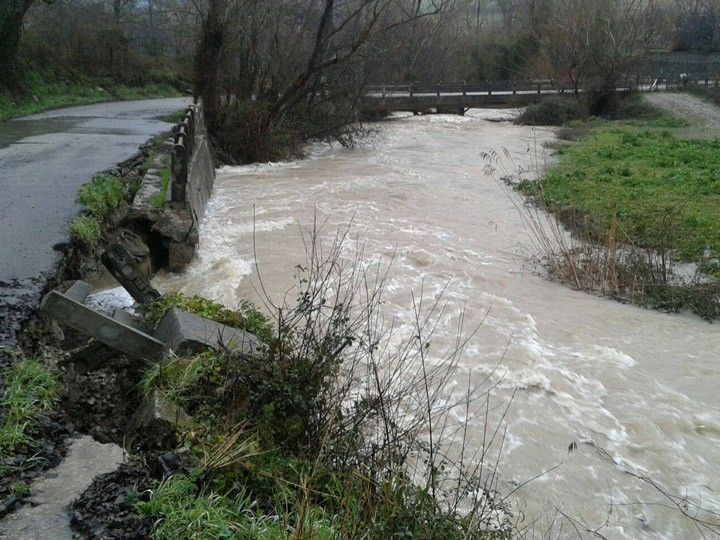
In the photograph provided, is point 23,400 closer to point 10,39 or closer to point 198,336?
point 198,336

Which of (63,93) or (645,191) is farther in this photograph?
(63,93)

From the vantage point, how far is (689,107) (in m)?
36.3

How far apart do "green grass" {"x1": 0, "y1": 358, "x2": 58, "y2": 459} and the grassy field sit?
17.1 m

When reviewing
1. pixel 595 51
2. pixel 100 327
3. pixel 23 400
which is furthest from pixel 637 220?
pixel 595 51

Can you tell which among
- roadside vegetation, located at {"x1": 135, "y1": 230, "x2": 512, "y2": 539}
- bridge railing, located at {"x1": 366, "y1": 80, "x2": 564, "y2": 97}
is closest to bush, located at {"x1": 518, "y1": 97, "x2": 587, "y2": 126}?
bridge railing, located at {"x1": 366, "y1": 80, "x2": 564, "y2": 97}

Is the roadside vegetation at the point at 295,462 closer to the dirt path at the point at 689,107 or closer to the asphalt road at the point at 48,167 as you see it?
the asphalt road at the point at 48,167

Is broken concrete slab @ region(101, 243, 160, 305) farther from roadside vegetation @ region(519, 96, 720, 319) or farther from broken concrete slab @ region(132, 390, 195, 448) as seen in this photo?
roadside vegetation @ region(519, 96, 720, 319)

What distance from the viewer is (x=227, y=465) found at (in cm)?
Result: 396

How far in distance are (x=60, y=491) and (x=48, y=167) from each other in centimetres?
929

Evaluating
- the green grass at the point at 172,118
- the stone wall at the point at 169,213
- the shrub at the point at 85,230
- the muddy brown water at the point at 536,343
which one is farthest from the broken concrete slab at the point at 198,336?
the green grass at the point at 172,118

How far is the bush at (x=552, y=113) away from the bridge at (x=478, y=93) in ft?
9.56

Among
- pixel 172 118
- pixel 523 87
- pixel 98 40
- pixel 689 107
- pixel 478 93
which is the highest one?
pixel 98 40

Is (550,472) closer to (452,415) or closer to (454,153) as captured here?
(452,415)

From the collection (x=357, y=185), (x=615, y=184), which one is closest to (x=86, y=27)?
(x=357, y=185)
